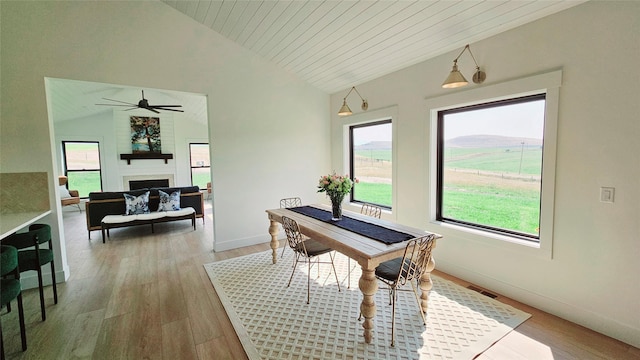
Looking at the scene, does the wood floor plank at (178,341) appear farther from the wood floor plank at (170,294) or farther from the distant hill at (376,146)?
the distant hill at (376,146)

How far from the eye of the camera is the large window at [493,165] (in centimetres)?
246

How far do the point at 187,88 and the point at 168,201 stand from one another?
2.64m

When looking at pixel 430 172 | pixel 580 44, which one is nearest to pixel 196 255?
pixel 430 172

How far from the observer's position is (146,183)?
306 inches

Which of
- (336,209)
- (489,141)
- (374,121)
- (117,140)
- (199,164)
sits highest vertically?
(117,140)

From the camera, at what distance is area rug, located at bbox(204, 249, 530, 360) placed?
1.88 m

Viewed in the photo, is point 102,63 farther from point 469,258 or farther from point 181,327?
point 469,258

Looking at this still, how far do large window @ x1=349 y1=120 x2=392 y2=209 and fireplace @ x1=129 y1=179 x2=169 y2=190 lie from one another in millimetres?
6260

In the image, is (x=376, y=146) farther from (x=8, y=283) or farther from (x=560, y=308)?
(x=8, y=283)

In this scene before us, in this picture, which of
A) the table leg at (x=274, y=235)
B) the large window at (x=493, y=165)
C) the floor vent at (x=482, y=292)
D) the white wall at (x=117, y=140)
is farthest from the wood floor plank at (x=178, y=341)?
the white wall at (x=117, y=140)

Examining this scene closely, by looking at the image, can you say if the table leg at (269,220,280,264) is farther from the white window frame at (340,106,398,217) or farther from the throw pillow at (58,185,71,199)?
the throw pillow at (58,185,71,199)

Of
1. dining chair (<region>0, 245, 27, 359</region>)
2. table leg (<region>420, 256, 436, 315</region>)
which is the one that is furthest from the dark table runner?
dining chair (<region>0, 245, 27, 359</region>)

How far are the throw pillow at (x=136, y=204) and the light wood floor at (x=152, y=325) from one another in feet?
4.63

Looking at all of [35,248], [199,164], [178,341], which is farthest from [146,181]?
[178,341]
